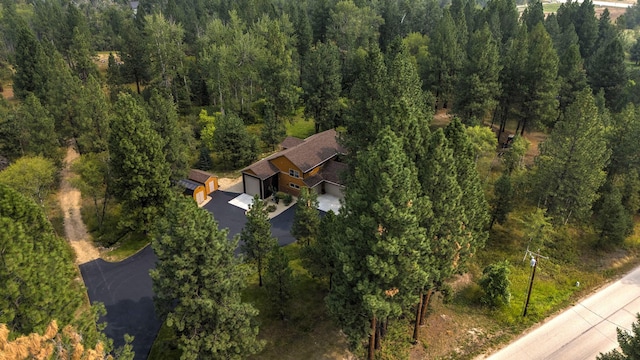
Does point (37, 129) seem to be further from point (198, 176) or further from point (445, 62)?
point (445, 62)

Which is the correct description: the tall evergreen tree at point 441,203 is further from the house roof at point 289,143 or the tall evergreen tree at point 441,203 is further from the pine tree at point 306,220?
the house roof at point 289,143

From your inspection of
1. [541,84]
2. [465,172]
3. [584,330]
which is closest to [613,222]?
[584,330]

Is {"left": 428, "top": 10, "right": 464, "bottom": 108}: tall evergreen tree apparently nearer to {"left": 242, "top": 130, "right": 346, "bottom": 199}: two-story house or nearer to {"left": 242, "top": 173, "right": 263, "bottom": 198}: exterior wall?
{"left": 242, "top": 130, "right": 346, "bottom": 199}: two-story house

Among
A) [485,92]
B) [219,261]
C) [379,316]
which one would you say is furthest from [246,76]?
[379,316]

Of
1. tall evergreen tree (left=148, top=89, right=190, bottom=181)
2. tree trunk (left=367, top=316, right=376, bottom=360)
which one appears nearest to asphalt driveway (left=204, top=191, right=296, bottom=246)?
tall evergreen tree (left=148, top=89, right=190, bottom=181)

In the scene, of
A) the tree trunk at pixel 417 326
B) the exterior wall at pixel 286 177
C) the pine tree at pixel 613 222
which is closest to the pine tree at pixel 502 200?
the pine tree at pixel 613 222

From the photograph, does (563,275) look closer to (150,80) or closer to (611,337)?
(611,337)
